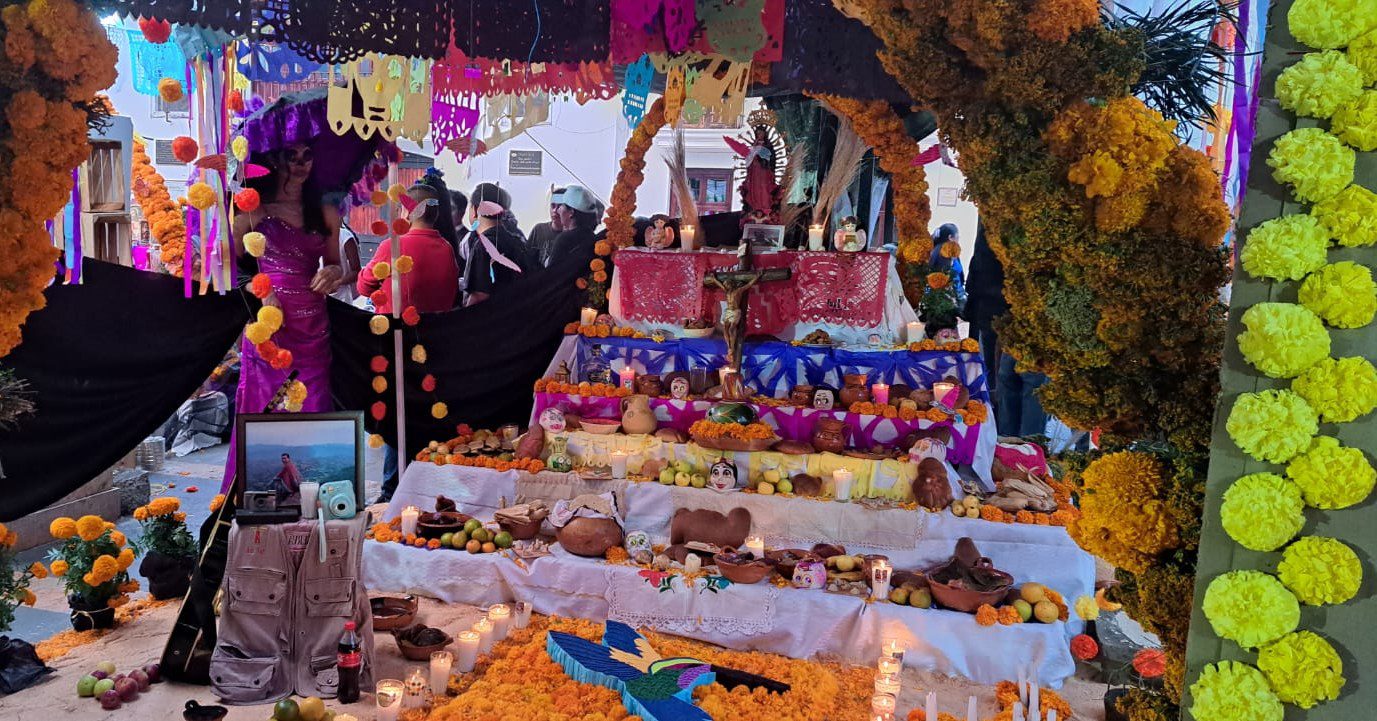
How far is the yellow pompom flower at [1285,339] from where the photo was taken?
2.16m

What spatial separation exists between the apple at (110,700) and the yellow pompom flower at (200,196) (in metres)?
2.32

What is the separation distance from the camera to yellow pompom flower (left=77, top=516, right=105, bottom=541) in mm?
4180

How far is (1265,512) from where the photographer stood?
2.19 metres

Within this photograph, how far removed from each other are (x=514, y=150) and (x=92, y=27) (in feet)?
28.5

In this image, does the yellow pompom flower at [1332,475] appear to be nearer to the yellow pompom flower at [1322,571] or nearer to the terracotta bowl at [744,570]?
the yellow pompom flower at [1322,571]

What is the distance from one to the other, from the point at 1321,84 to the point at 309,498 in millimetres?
3742

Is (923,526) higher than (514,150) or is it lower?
lower

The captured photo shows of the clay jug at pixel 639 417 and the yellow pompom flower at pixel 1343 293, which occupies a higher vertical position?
the yellow pompom flower at pixel 1343 293

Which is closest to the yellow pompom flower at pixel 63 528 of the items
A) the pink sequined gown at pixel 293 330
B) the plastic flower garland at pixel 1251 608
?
the pink sequined gown at pixel 293 330

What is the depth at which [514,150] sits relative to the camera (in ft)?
38.4

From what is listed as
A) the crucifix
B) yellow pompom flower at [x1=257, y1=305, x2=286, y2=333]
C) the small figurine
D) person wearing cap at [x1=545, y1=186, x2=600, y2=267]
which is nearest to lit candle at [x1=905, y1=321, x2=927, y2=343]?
the small figurine

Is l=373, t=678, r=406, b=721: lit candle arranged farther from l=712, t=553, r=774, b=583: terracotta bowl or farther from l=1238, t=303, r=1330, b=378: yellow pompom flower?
l=1238, t=303, r=1330, b=378: yellow pompom flower

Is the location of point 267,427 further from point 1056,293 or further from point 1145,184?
point 1145,184

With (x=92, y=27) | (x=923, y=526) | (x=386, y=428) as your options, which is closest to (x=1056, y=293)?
(x=923, y=526)
